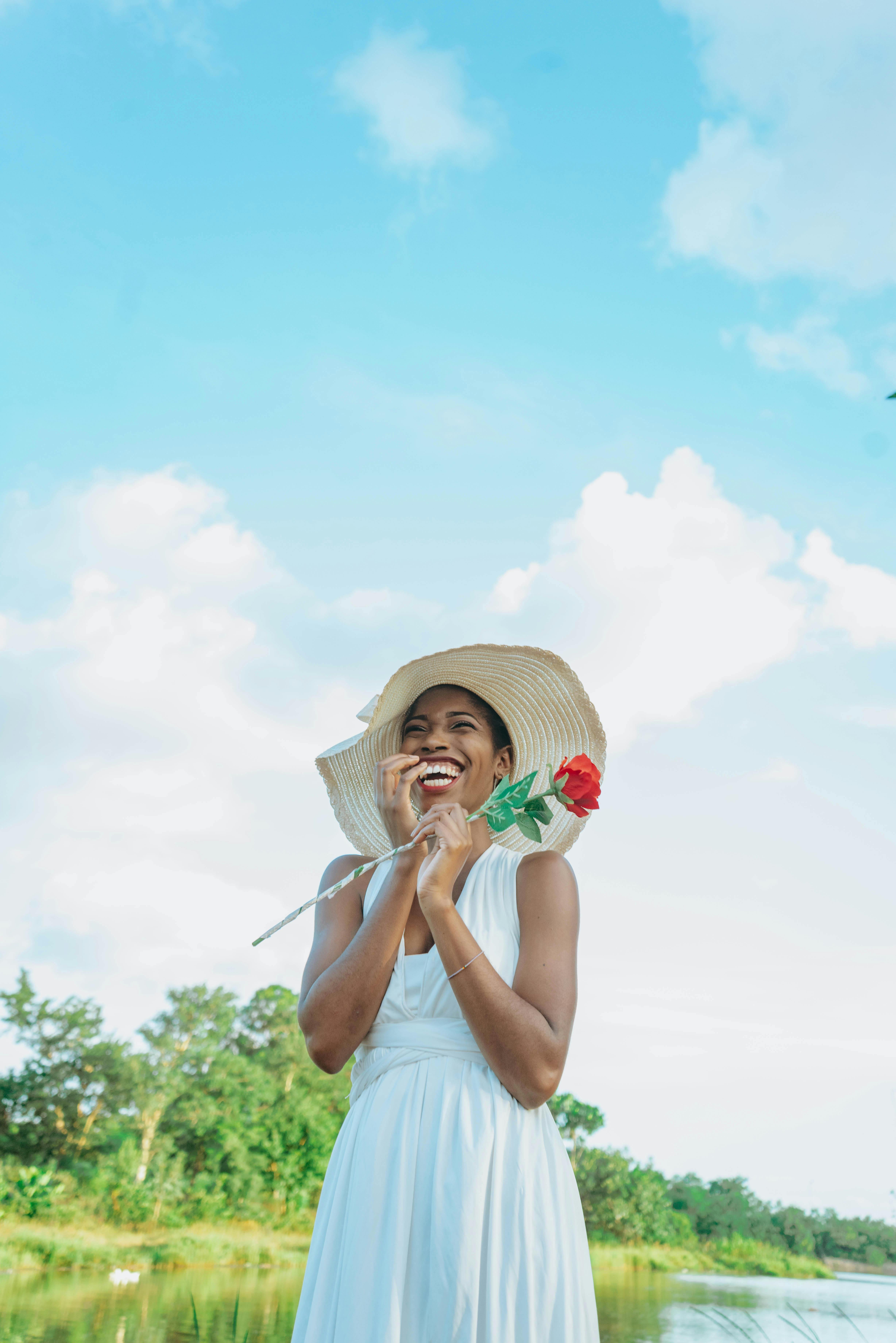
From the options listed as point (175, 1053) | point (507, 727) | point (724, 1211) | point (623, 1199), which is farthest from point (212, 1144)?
point (507, 727)

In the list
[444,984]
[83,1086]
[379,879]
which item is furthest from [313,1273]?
[83,1086]

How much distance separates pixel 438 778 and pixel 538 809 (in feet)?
1.51

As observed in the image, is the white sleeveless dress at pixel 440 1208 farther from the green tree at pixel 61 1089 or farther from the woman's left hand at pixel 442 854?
the green tree at pixel 61 1089

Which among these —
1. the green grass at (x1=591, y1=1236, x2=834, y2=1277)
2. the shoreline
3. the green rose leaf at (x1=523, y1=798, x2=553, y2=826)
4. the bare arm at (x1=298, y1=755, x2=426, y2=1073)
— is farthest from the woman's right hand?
the green grass at (x1=591, y1=1236, x2=834, y2=1277)

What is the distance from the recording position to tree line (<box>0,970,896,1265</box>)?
21188 millimetres

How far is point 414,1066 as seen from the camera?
189 cm

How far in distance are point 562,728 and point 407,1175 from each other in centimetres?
136

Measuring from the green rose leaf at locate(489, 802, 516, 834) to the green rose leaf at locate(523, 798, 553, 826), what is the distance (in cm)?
3

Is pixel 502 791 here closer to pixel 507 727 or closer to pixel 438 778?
pixel 438 778

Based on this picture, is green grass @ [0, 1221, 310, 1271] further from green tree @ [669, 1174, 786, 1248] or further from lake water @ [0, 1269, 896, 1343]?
green tree @ [669, 1174, 786, 1248]

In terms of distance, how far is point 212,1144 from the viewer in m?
22.5

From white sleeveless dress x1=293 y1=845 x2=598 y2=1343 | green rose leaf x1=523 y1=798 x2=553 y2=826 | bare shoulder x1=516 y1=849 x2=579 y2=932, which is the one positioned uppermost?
green rose leaf x1=523 y1=798 x2=553 y2=826

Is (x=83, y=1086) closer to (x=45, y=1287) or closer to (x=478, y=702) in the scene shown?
(x=45, y=1287)

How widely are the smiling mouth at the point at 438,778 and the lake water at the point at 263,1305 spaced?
49.6ft
